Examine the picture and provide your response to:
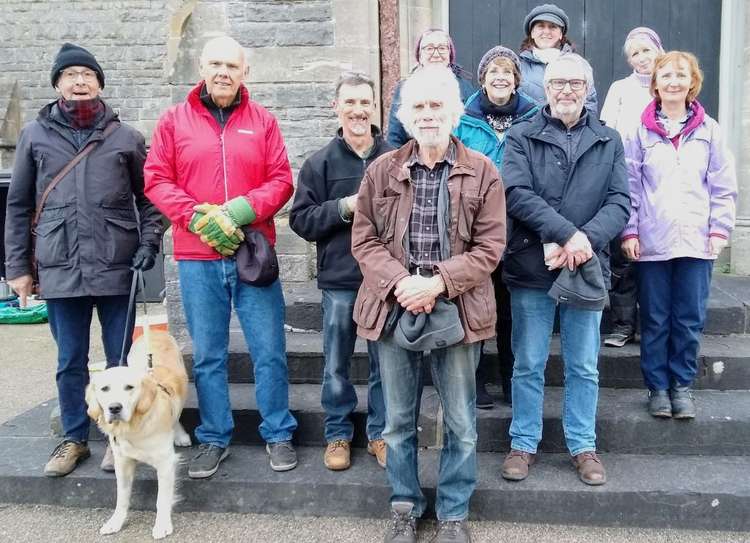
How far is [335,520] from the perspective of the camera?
10.7 ft

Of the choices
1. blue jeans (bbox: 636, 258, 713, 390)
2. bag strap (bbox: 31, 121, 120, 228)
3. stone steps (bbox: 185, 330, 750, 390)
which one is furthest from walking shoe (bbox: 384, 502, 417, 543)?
bag strap (bbox: 31, 121, 120, 228)

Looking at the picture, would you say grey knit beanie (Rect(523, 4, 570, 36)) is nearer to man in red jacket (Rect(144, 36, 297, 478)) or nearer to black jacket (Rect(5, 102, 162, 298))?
man in red jacket (Rect(144, 36, 297, 478))

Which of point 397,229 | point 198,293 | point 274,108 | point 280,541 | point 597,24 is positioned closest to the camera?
point 397,229

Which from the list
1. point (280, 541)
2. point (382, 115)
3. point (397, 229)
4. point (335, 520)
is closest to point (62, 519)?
point (280, 541)

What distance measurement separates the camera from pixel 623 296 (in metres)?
4.27

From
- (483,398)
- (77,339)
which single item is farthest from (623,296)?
(77,339)

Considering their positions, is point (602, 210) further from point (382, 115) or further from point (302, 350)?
point (382, 115)

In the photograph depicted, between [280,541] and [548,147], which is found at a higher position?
[548,147]

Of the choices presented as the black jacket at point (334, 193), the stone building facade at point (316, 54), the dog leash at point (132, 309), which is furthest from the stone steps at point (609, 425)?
the stone building facade at point (316, 54)

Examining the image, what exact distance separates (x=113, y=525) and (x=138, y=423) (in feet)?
1.83

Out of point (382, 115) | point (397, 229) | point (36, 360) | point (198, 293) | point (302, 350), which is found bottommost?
point (36, 360)

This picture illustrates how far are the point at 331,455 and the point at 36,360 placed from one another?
4.12 m

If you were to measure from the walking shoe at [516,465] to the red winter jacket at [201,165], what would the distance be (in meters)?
1.69

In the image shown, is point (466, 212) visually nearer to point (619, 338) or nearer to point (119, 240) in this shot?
point (119, 240)
